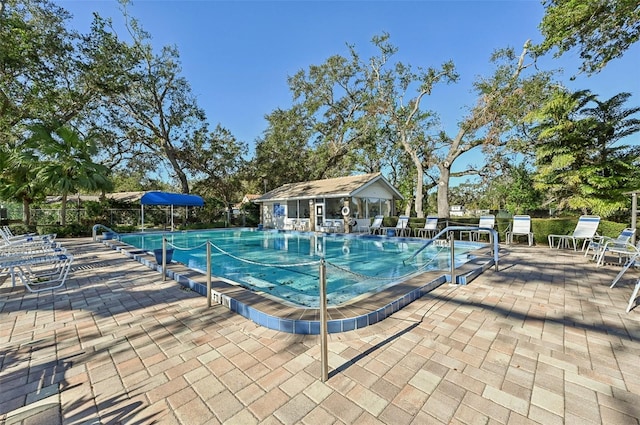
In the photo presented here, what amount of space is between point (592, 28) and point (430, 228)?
324 inches

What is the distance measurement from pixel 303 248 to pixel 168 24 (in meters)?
13.6

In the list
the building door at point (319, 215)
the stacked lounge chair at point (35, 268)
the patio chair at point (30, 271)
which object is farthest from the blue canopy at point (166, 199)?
the patio chair at point (30, 271)

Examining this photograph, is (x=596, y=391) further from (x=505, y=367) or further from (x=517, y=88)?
(x=517, y=88)

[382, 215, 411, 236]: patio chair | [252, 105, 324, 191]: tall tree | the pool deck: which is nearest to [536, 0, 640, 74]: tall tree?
[382, 215, 411, 236]: patio chair

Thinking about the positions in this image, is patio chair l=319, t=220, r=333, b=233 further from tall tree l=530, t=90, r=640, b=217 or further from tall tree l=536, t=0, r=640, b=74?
tall tree l=536, t=0, r=640, b=74

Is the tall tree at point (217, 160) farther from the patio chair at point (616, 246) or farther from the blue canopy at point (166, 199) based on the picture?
the patio chair at point (616, 246)

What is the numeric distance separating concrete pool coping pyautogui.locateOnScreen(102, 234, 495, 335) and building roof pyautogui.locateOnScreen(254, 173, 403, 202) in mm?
10537

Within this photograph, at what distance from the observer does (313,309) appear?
3395mm

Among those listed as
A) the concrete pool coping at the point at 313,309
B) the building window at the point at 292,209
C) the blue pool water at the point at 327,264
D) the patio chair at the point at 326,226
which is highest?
the building window at the point at 292,209

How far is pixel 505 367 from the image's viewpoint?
2322mm

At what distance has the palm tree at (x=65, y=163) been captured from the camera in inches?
499

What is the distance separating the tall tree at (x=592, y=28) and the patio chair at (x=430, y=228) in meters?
7.25

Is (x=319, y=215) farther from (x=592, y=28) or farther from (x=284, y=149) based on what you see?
(x=592, y=28)

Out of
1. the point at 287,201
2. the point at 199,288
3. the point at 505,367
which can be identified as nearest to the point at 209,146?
the point at 287,201
